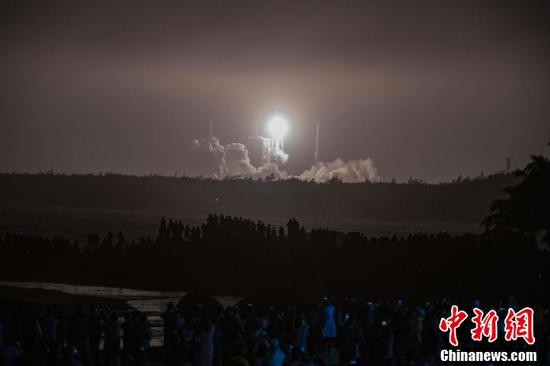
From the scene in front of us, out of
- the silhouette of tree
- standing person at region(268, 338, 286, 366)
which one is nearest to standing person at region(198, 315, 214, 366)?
standing person at region(268, 338, 286, 366)

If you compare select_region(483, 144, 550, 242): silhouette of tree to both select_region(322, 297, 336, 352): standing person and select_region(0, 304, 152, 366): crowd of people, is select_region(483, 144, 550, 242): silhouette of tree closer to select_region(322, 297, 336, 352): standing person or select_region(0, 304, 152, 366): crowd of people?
select_region(322, 297, 336, 352): standing person

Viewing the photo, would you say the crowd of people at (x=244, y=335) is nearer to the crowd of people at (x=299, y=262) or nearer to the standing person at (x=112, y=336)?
the standing person at (x=112, y=336)

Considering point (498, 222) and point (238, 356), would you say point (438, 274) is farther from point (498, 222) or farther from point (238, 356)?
point (238, 356)

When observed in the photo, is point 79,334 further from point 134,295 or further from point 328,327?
point 134,295

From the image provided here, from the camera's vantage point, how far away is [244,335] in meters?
25.0

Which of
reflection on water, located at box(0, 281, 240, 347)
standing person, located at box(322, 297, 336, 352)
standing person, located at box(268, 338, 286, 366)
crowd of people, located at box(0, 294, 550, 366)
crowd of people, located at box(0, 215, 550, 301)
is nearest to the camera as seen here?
standing person, located at box(268, 338, 286, 366)

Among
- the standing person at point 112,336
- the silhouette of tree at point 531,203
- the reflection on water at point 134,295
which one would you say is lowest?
the reflection on water at point 134,295

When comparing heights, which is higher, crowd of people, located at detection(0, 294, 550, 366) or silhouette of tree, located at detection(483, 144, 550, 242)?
silhouette of tree, located at detection(483, 144, 550, 242)

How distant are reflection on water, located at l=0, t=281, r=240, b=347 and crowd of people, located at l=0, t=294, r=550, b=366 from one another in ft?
49.9

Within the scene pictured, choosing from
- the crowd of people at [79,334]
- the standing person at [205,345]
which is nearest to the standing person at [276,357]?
the standing person at [205,345]

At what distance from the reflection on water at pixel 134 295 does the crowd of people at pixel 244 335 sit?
15.2 metres

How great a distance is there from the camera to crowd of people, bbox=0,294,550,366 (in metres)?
23.6

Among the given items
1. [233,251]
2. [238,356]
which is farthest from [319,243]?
[238,356]

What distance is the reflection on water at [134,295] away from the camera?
48.9m
